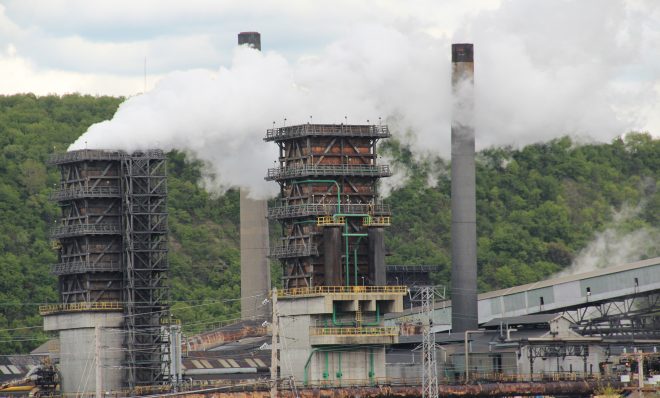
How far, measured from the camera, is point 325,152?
14175cm

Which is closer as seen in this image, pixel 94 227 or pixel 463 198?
pixel 94 227

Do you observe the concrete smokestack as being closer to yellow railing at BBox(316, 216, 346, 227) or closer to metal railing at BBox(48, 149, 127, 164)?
metal railing at BBox(48, 149, 127, 164)

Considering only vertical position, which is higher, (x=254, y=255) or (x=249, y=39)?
(x=249, y=39)

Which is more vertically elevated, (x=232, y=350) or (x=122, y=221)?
(x=122, y=221)

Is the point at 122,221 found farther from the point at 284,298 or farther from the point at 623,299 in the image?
the point at 623,299

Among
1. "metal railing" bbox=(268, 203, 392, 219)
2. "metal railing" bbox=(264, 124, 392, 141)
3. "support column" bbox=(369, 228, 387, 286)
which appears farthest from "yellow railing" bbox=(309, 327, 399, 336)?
"metal railing" bbox=(264, 124, 392, 141)

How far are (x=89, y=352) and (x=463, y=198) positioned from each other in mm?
36530

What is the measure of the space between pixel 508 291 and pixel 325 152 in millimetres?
28602

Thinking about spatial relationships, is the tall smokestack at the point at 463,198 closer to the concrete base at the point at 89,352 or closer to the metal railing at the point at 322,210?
the metal railing at the point at 322,210

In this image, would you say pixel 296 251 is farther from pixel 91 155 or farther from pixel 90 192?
pixel 91 155

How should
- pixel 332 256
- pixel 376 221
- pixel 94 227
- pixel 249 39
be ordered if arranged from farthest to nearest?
1. pixel 249 39
2. pixel 94 227
3. pixel 376 221
4. pixel 332 256

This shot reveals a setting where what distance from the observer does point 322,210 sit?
140 meters

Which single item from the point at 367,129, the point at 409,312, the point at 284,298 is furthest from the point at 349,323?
the point at 409,312

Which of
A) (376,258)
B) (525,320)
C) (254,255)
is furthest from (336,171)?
(254,255)
